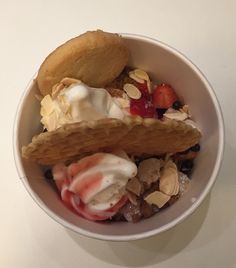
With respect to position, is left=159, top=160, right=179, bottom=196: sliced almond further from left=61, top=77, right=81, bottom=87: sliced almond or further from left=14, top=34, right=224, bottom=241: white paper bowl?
left=61, top=77, right=81, bottom=87: sliced almond

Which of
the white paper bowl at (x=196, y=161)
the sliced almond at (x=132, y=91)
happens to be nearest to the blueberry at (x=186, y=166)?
the white paper bowl at (x=196, y=161)

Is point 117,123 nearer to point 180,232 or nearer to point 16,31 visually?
point 180,232

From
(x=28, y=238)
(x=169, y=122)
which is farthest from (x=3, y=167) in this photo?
(x=169, y=122)

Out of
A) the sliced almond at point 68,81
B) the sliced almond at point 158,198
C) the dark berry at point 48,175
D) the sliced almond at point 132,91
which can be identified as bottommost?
the sliced almond at point 158,198

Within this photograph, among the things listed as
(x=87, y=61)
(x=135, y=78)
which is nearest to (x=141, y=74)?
(x=135, y=78)

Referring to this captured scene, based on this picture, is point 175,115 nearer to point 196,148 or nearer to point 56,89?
point 196,148

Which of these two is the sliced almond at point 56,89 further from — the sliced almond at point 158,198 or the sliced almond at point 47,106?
the sliced almond at point 158,198
